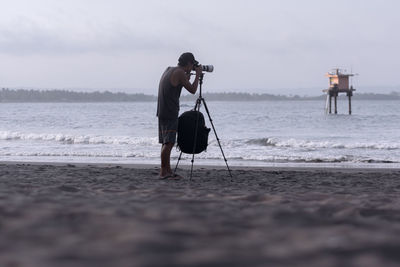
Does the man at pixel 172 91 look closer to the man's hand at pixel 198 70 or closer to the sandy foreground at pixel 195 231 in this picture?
the man's hand at pixel 198 70

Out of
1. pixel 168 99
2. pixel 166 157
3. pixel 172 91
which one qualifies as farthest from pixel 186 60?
pixel 166 157

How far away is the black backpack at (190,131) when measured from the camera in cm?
653

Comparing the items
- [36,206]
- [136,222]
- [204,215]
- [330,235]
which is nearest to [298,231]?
[330,235]

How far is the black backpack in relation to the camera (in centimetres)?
653

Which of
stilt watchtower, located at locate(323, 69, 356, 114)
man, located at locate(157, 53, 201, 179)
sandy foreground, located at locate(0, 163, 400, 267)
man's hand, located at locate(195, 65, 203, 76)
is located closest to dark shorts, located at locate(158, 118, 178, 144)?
man, located at locate(157, 53, 201, 179)

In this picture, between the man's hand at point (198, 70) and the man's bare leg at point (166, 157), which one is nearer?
the man's hand at point (198, 70)

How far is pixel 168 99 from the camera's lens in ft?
21.0

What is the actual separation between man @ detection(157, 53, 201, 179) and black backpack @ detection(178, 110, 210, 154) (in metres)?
0.10

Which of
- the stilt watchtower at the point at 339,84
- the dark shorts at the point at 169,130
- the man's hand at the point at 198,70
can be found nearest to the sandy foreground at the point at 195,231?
the dark shorts at the point at 169,130

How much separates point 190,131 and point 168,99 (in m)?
0.49

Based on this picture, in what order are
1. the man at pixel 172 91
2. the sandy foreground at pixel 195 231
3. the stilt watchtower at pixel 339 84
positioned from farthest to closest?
the stilt watchtower at pixel 339 84 < the man at pixel 172 91 < the sandy foreground at pixel 195 231

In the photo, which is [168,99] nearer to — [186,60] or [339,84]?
[186,60]

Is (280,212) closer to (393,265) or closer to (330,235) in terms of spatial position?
(330,235)

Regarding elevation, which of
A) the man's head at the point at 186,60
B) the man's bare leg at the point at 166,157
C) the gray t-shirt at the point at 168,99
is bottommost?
the man's bare leg at the point at 166,157
